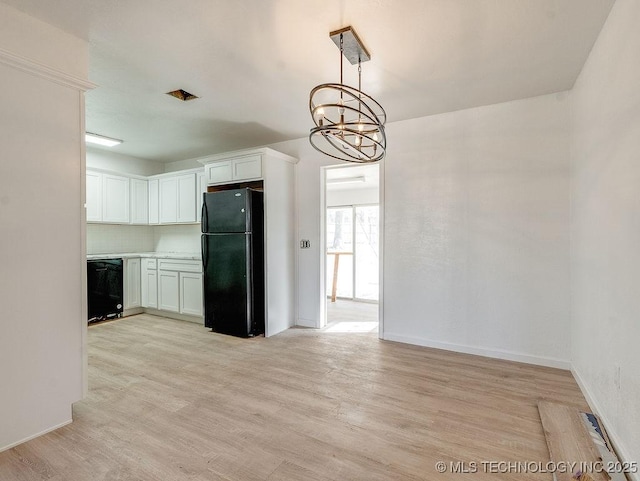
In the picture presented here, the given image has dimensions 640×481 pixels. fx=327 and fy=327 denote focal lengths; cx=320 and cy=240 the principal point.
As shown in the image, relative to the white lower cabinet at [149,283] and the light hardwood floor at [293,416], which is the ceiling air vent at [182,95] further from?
the white lower cabinet at [149,283]

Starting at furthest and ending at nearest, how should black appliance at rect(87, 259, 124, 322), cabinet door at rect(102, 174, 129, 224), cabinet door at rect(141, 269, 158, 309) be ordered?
cabinet door at rect(141, 269, 158, 309) → cabinet door at rect(102, 174, 129, 224) → black appliance at rect(87, 259, 124, 322)

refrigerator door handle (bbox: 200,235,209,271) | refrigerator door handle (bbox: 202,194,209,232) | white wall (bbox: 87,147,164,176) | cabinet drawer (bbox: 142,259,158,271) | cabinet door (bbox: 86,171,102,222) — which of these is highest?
white wall (bbox: 87,147,164,176)

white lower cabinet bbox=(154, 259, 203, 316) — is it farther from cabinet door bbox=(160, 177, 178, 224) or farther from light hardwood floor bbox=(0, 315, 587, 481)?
light hardwood floor bbox=(0, 315, 587, 481)

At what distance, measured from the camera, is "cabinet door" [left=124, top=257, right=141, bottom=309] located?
16.4 feet

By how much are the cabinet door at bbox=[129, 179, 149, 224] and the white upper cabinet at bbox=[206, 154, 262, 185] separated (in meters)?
1.64

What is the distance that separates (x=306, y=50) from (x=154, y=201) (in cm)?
417

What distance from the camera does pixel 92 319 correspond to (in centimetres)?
457

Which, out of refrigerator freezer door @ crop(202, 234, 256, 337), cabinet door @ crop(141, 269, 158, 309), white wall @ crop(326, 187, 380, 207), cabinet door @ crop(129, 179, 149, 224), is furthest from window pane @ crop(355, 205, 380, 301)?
cabinet door @ crop(129, 179, 149, 224)

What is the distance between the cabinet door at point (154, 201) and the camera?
17.8ft

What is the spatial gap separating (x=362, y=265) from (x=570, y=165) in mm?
4258

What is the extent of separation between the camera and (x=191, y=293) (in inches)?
183

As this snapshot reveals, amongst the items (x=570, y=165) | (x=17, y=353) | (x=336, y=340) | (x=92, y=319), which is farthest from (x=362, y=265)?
(x=17, y=353)

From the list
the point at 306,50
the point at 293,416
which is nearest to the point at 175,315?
the point at 293,416

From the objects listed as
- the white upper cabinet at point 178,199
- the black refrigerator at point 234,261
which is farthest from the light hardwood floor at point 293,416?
the white upper cabinet at point 178,199
